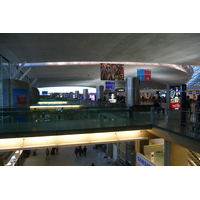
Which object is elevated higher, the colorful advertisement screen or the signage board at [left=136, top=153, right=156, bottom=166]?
the colorful advertisement screen

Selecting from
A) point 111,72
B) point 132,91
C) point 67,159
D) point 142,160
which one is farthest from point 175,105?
point 67,159

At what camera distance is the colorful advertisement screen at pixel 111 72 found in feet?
58.6

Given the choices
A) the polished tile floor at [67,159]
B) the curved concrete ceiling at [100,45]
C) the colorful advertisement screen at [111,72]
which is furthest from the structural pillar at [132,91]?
the polished tile floor at [67,159]

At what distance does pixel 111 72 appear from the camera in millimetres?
18391

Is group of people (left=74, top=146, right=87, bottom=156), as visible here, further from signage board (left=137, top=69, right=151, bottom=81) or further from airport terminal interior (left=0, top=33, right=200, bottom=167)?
signage board (left=137, top=69, right=151, bottom=81)

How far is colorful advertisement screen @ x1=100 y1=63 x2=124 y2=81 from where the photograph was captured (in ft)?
58.6

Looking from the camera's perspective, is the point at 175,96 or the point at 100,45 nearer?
the point at 175,96

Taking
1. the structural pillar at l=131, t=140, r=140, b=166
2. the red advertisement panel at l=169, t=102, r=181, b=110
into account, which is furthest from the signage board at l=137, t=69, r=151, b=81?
the red advertisement panel at l=169, t=102, r=181, b=110

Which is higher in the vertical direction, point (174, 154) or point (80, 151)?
point (174, 154)

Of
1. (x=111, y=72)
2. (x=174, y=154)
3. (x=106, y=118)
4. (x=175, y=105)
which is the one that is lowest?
(x=174, y=154)

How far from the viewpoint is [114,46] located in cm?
1557

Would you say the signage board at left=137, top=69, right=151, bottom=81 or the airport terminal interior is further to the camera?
the signage board at left=137, top=69, right=151, bottom=81

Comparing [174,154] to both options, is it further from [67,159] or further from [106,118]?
[67,159]

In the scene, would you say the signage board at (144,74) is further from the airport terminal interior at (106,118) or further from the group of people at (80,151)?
the group of people at (80,151)
